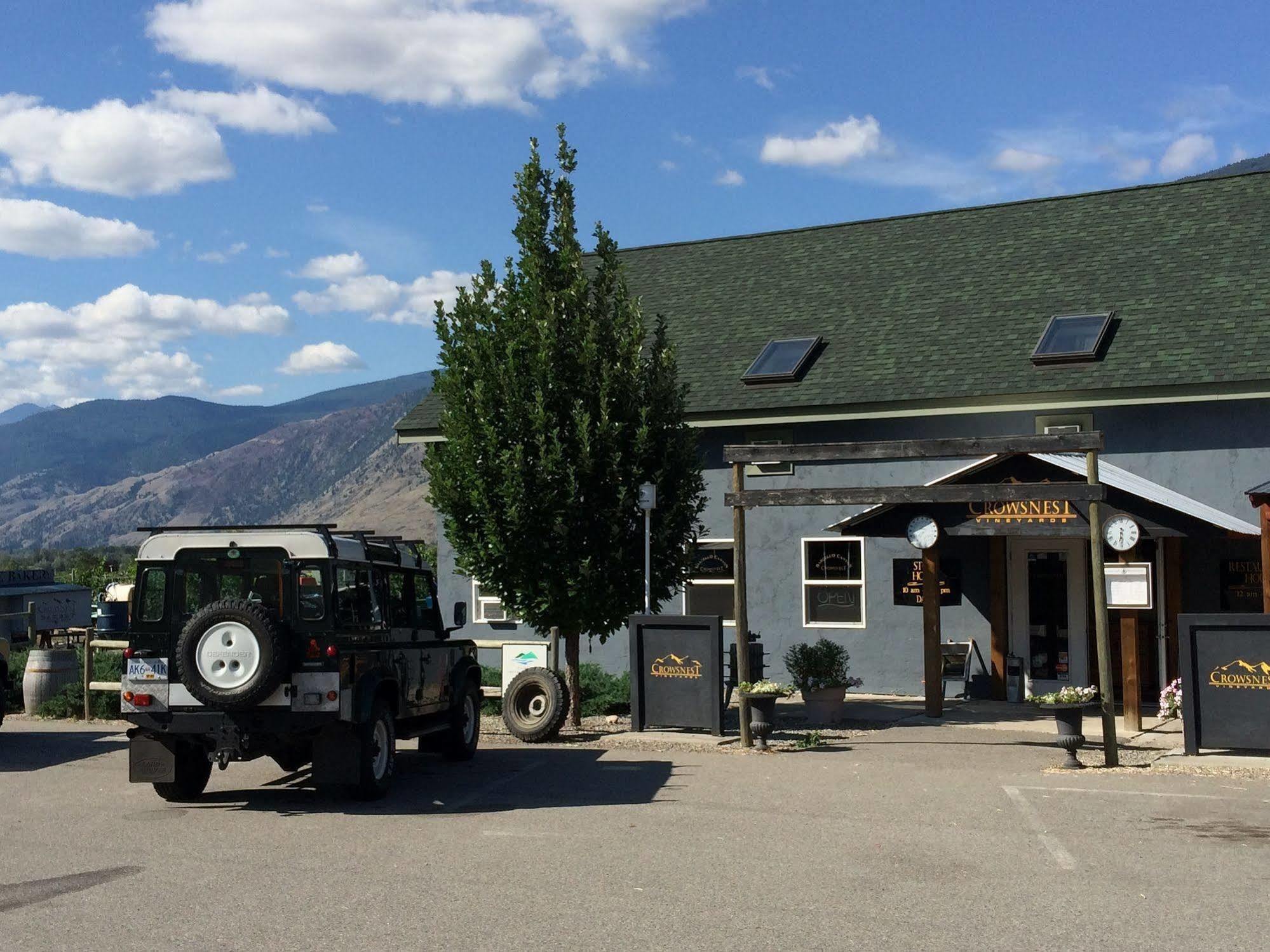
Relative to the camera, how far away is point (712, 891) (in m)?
8.12

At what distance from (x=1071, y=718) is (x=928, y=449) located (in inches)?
122

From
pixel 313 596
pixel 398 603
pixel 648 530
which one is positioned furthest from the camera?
pixel 648 530

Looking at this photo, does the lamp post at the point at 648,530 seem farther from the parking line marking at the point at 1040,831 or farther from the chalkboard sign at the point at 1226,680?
the chalkboard sign at the point at 1226,680

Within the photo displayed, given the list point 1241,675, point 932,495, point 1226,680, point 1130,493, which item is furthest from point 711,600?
point 1241,675

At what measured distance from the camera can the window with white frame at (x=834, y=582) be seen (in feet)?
70.6

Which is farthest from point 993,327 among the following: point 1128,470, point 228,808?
point 228,808

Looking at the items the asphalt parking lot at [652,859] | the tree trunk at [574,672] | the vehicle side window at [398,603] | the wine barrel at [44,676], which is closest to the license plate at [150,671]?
the asphalt parking lot at [652,859]

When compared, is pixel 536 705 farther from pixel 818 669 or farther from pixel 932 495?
pixel 932 495

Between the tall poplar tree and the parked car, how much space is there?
436 cm

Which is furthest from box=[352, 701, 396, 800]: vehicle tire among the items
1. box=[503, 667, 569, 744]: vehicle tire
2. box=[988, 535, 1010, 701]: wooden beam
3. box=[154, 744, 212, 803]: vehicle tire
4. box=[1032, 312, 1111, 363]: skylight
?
box=[1032, 312, 1111, 363]: skylight

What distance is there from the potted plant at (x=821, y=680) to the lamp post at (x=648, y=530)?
2.18 meters

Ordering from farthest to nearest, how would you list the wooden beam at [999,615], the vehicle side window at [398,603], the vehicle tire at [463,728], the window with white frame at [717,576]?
the window with white frame at [717,576]
the wooden beam at [999,615]
the vehicle tire at [463,728]
the vehicle side window at [398,603]

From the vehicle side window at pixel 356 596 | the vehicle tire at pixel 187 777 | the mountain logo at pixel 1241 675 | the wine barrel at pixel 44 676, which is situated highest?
the vehicle side window at pixel 356 596

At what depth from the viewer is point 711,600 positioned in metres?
22.8
